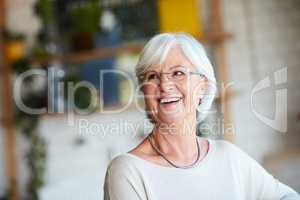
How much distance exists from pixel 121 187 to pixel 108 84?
73 centimetres

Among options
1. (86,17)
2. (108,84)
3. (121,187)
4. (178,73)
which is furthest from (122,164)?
(86,17)

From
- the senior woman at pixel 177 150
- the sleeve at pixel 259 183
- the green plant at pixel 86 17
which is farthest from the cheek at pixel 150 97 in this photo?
the green plant at pixel 86 17

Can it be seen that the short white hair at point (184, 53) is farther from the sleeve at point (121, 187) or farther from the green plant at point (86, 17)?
the green plant at point (86, 17)

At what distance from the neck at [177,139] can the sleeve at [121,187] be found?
0.06 metres

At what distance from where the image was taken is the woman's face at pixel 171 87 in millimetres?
503

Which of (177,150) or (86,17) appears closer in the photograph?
(177,150)

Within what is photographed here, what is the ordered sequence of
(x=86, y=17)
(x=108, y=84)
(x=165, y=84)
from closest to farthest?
1. (x=165, y=84)
2. (x=108, y=84)
3. (x=86, y=17)

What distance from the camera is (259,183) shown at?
21.8 inches

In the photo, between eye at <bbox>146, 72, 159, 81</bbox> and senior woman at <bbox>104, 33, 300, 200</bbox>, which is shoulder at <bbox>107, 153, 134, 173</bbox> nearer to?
senior woman at <bbox>104, 33, 300, 200</bbox>

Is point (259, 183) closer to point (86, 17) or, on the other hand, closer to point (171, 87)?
point (171, 87)

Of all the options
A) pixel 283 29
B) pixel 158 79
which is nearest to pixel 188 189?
pixel 158 79

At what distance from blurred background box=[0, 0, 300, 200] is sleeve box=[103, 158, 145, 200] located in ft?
0.23

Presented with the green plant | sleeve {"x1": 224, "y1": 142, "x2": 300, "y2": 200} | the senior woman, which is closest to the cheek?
the senior woman

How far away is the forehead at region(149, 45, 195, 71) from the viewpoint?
0.50 metres
